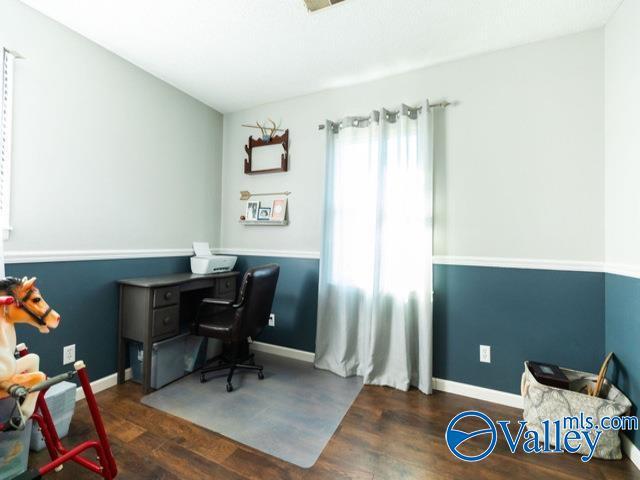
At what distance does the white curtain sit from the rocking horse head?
1790 mm

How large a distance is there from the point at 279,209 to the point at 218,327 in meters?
1.22

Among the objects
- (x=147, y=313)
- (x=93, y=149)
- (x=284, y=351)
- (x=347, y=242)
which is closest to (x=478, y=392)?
(x=347, y=242)

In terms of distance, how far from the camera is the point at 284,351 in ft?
9.34

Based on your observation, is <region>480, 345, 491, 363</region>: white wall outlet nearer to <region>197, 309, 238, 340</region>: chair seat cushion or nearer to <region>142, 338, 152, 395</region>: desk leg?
<region>197, 309, 238, 340</region>: chair seat cushion

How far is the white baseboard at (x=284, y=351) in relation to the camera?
2.73 m

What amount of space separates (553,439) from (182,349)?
8.22ft

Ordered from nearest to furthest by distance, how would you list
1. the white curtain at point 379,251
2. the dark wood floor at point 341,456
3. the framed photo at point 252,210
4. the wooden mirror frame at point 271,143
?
the dark wood floor at point 341,456, the white curtain at point 379,251, the wooden mirror frame at point 271,143, the framed photo at point 252,210

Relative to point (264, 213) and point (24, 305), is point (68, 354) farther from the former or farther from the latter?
point (264, 213)

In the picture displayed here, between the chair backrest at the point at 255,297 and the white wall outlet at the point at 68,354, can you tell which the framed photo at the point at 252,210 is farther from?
the white wall outlet at the point at 68,354

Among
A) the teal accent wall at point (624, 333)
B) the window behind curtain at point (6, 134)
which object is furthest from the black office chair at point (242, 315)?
the teal accent wall at point (624, 333)

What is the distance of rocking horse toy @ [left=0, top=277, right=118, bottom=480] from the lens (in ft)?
3.31

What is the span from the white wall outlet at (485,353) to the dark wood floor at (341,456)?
337mm

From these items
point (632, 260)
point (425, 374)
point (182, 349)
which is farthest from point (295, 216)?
point (632, 260)

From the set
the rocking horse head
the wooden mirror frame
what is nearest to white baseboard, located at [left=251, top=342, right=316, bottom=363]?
the wooden mirror frame
